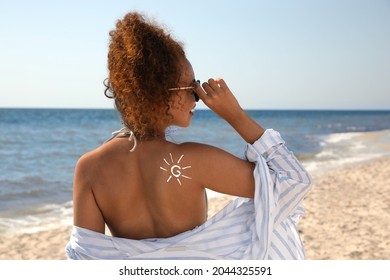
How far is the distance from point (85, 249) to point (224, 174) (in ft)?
1.97

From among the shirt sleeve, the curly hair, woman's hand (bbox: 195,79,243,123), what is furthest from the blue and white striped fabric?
the curly hair

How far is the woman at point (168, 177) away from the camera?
162cm

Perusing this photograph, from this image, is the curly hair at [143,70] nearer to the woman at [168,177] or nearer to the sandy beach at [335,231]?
the woman at [168,177]

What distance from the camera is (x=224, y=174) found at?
161 centimetres

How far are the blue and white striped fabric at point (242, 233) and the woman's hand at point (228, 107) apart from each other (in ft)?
0.16

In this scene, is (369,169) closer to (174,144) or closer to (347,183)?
(347,183)

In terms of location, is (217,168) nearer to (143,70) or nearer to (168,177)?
(168,177)

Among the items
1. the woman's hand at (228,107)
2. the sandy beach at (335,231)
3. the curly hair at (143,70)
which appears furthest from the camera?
the sandy beach at (335,231)

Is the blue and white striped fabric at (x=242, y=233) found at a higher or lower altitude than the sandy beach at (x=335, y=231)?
higher

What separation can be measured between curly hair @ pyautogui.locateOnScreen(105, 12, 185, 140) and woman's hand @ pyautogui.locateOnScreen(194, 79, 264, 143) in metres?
0.17

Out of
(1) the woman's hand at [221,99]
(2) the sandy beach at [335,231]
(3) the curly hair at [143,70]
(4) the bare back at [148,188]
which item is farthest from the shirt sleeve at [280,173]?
(2) the sandy beach at [335,231]

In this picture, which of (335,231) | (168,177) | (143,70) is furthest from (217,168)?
(335,231)

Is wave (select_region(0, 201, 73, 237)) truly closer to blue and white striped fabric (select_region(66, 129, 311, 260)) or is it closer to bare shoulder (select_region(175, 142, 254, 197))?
blue and white striped fabric (select_region(66, 129, 311, 260))

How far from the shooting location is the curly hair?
160 centimetres
